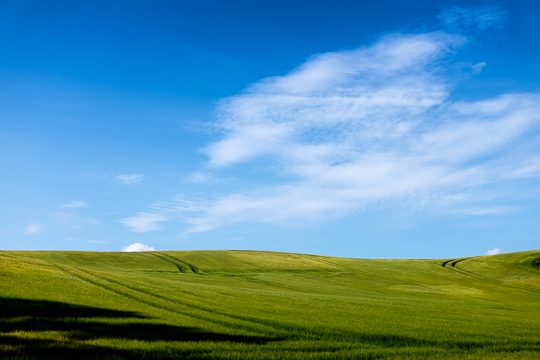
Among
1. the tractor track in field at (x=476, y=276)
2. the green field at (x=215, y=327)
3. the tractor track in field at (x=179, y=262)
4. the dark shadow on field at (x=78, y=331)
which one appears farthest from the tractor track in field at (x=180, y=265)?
the dark shadow on field at (x=78, y=331)

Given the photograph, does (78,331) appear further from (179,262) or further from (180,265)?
(179,262)

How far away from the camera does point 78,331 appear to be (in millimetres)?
16938

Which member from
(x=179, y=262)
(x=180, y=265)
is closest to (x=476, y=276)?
(x=180, y=265)

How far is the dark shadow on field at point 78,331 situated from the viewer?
1362 centimetres

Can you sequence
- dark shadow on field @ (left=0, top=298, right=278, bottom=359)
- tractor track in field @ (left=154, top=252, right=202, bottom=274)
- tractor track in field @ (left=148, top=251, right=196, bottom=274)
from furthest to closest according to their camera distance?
tractor track in field @ (left=154, top=252, right=202, bottom=274)
tractor track in field @ (left=148, top=251, right=196, bottom=274)
dark shadow on field @ (left=0, top=298, right=278, bottom=359)

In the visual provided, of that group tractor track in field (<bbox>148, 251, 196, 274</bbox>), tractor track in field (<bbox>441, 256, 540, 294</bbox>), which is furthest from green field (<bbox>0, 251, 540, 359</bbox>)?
tractor track in field (<bbox>441, 256, 540, 294</bbox>)

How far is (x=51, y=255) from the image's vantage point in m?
79.4

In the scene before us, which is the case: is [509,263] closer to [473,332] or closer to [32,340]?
[473,332]

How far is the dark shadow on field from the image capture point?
13.6 metres

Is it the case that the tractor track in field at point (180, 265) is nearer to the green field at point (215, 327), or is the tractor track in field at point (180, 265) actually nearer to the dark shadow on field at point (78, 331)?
the green field at point (215, 327)

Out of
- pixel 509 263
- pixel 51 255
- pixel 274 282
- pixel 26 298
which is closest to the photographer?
pixel 26 298

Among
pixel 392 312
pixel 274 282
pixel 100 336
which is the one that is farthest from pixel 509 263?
pixel 100 336

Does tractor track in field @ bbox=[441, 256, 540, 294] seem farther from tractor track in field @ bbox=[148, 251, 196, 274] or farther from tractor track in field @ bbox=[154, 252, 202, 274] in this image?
tractor track in field @ bbox=[148, 251, 196, 274]

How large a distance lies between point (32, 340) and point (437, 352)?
521 inches
